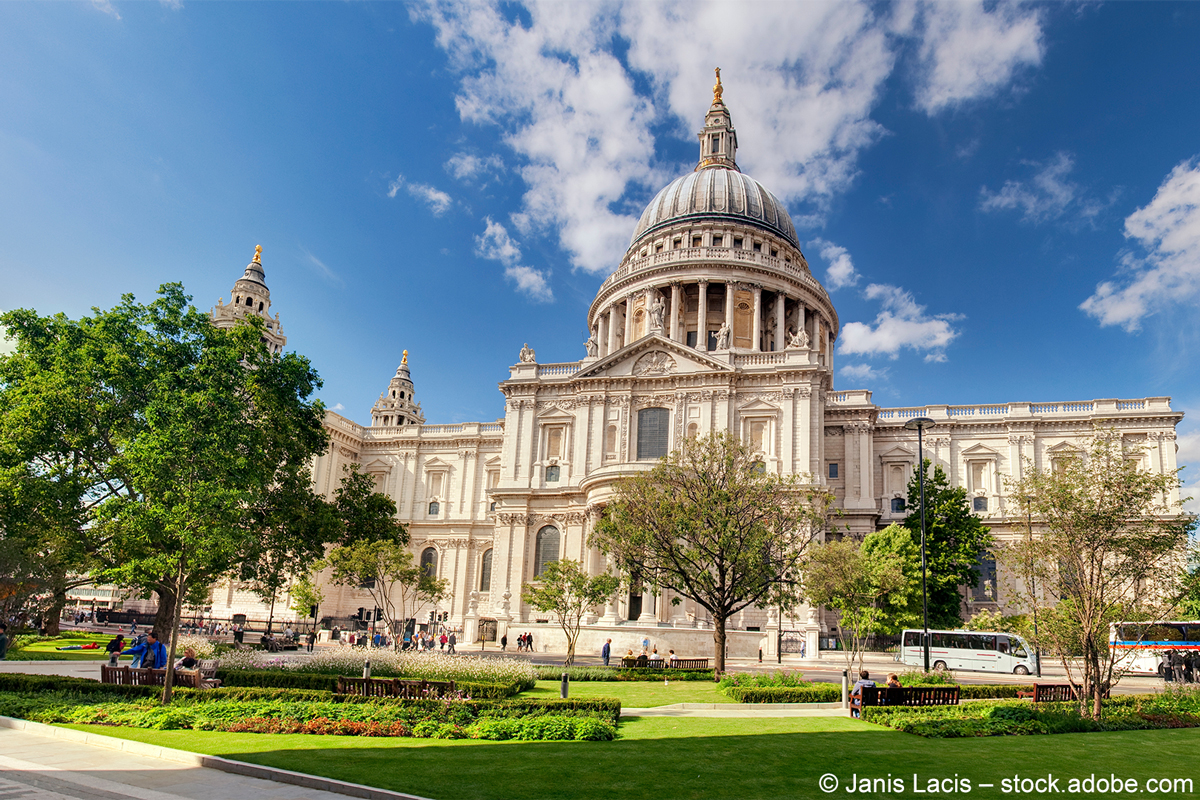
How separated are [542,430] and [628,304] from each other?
19.5 metres

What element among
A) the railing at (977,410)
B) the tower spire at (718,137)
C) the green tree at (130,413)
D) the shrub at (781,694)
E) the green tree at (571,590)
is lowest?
the shrub at (781,694)

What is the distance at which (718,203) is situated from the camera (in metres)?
74.4

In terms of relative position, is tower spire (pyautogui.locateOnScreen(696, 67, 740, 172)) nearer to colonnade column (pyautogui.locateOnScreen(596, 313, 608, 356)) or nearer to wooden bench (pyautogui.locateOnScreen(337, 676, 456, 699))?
colonnade column (pyautogui.locateOnScreen(596, 313, 608, 356))

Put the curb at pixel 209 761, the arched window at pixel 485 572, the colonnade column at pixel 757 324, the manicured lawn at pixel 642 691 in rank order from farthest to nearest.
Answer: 1. the colonnade column at pixel 757 324
2. the arched window at pixel 485 572
3. the manicured lawn at pixel 642 691
4. the curb at pixel 209 761

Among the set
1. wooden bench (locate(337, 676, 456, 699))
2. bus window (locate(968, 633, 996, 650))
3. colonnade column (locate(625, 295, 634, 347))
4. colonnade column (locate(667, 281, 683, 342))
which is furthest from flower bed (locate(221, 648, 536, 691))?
colonnade column (locate(625, 295, 634, 347))

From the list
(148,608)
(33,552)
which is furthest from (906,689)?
(148,608)

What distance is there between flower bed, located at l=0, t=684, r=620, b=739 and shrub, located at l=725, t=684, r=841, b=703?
5.36 m

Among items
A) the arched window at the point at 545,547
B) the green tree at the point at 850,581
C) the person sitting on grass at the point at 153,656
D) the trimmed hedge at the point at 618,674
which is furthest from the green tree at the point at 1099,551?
the arched window at the point at 545,547

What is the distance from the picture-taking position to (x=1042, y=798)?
10.8 m

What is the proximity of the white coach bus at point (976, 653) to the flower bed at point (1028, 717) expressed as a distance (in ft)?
57.1

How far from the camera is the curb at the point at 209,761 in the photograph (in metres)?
10.8

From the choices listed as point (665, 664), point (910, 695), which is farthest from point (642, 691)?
point (665, 664)

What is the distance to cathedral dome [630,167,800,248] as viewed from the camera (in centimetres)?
7400

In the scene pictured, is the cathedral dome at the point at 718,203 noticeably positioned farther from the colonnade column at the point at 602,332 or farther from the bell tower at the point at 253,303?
the bell tower at the point at 253,303
